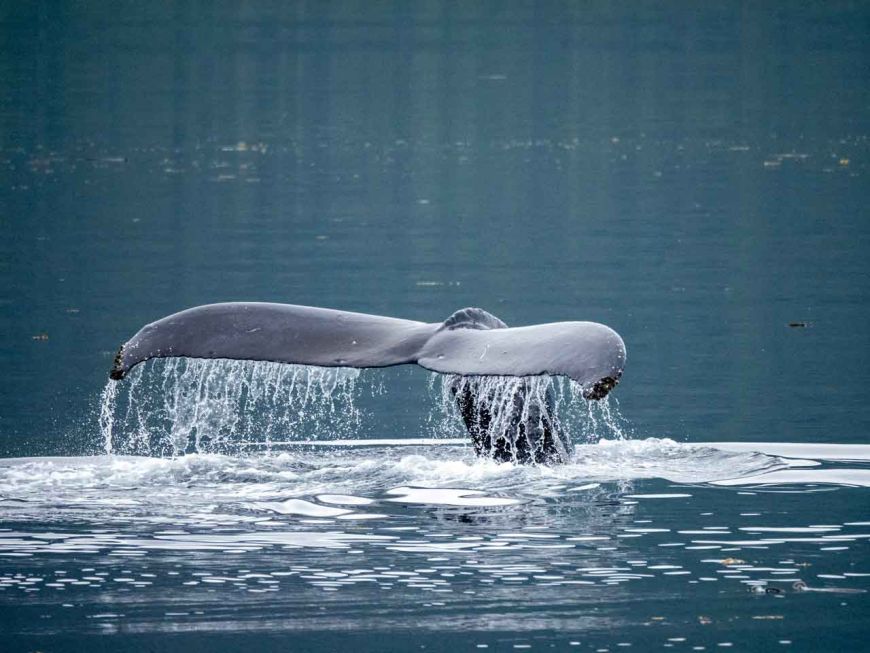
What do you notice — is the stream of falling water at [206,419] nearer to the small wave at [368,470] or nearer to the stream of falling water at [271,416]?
the stream of falling water at [271,416]

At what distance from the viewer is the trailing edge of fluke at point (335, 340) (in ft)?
26.4

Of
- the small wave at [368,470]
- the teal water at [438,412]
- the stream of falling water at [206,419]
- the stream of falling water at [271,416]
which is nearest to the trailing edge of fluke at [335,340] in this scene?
the teal water at [438,412]

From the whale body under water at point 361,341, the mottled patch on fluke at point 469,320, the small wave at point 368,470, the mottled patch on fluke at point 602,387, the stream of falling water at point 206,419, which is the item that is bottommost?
the small wave at point 368,470

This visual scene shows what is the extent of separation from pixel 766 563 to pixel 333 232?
1970 centimetres

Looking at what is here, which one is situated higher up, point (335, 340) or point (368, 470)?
point (335, 340)

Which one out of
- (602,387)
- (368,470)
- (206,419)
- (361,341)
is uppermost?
(361,341)

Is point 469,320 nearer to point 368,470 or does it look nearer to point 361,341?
point 361,341

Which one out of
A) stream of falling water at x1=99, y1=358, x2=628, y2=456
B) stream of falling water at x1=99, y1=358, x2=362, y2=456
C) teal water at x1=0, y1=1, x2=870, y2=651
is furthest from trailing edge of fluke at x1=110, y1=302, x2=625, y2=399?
stream of falling water at x1=99, y1=358, x2=362, y2=456

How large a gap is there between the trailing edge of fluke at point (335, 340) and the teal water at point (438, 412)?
289 mm

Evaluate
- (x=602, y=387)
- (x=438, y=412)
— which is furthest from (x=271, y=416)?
(x=602, y=387)

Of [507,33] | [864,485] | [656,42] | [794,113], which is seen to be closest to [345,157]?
[794,113]

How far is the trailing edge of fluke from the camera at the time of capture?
8055mm

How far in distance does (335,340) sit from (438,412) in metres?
4.73

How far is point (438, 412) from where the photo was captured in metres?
13.3
